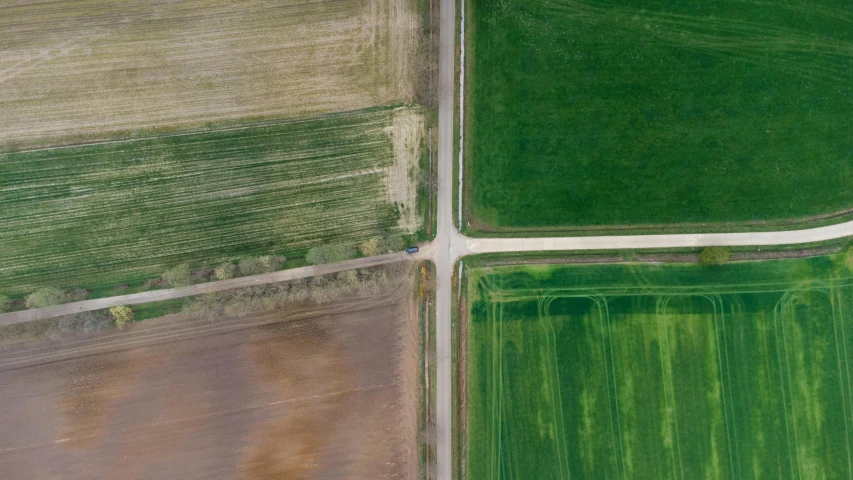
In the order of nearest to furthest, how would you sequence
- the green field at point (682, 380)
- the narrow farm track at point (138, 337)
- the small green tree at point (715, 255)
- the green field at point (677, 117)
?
the small green tree at point (715, 255)
the green field at point (682, 380)
the green field at point (677, 117)
the narrow farm track at point (138, 337)

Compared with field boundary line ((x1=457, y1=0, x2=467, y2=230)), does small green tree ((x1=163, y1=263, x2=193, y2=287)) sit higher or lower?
lower

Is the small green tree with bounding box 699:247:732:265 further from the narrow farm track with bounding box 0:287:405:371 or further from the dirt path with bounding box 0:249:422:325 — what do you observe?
the narrow farm track with bounding box 0:287:405:371

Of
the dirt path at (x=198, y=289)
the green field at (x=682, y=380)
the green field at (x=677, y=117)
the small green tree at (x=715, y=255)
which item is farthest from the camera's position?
the dirt path at (x=198, y=289)

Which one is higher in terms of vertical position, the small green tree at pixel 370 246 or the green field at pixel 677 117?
the green field at pixel 677 117

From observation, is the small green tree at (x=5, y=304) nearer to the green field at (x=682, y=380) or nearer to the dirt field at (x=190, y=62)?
the dirt field at (x=190, y=62)

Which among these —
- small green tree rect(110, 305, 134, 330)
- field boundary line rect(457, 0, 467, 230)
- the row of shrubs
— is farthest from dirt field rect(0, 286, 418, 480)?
field boundary line rect(457, 0, 467, 230)

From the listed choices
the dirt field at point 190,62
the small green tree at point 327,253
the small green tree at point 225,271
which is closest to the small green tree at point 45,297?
the dirt field at point 190,62

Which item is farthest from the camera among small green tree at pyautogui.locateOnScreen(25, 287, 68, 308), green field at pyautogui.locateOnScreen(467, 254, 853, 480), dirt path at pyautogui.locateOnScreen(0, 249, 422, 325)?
dirt path at pyautogui.locateOnScreen(0, 249, 422, 325)
